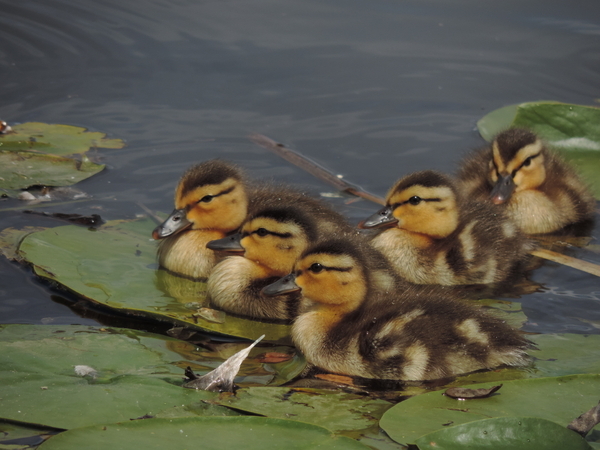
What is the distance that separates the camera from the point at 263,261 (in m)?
3.99

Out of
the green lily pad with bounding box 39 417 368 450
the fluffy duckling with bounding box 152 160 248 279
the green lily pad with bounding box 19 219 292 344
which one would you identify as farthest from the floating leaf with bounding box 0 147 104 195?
the green lily pad with bounding box 39 417 368 450

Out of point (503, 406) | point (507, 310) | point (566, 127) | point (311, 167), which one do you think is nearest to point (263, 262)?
point (507, 310)

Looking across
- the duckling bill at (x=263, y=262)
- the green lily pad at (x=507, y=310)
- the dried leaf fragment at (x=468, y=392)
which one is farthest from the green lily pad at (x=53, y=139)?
the dried leaf fragment at (x=468, y=392)

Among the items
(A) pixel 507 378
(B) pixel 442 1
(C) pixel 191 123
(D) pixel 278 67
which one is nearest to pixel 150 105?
(C) pixel 191 123

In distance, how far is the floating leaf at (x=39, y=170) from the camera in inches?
193

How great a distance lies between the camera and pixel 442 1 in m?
8.05

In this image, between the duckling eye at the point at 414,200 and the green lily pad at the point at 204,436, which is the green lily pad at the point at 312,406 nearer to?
the green lily pad at the point at 204,436

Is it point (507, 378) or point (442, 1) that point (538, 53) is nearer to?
point (442, 1)

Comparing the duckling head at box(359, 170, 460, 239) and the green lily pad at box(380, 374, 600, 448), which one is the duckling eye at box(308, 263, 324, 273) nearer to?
the green lily pad at box(380, 374, 600, 448)

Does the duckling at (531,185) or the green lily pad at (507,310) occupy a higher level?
the duckling at (531,185)

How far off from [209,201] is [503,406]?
2.01 m

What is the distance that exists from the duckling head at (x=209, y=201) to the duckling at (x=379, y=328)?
2.70 feet

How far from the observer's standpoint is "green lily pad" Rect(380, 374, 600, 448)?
2738mm

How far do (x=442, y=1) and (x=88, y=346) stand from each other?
5.98 m
